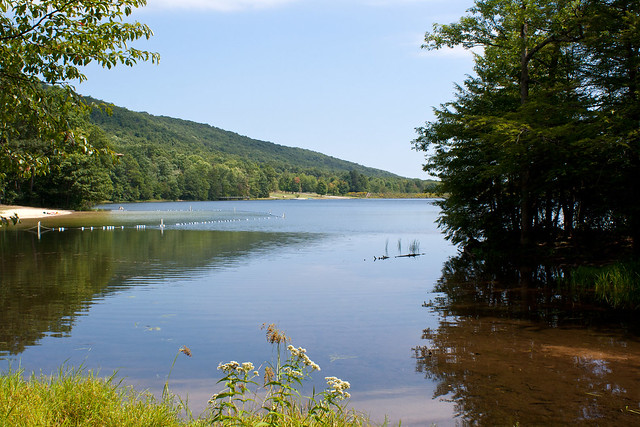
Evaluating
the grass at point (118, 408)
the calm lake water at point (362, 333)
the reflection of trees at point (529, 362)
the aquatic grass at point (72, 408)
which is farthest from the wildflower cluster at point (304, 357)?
the reflection of trees at point (529, 362)

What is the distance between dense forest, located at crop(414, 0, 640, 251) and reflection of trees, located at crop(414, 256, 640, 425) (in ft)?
15.7

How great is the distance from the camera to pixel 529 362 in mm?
8508

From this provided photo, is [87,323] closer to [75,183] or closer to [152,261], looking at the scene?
[152,261]

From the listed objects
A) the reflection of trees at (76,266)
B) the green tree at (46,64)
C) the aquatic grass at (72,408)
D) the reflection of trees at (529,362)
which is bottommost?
the reflection of trees at (76,266)

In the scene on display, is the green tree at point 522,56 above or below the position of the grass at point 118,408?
above

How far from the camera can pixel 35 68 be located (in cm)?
671

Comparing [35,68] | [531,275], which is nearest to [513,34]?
[531,275]

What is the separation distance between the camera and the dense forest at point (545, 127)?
15.7 m

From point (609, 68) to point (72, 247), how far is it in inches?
1012

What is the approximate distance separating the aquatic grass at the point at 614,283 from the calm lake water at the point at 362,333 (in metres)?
0.99

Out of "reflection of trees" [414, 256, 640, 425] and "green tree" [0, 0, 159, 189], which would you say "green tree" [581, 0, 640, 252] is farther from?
"green tree" [0, 0, 159, 189]

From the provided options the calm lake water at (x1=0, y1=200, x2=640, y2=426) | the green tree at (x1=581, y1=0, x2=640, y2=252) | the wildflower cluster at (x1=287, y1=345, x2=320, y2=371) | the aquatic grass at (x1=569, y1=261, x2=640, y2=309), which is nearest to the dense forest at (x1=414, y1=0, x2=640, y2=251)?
the green tree at (x1=581, y1=0, x2=640, y2=252)

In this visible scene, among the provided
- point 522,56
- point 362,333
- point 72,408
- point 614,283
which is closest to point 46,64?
point 72,408

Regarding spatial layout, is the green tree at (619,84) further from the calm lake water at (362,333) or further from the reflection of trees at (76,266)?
the reflection of trees at (76,266)
